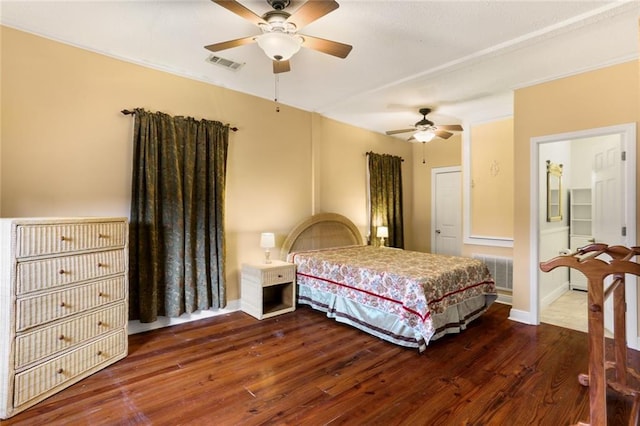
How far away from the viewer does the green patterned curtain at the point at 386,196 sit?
5.81 meters

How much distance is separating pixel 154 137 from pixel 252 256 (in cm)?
188

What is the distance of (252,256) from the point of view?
422 cm

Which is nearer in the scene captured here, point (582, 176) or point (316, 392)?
point (316, 392)

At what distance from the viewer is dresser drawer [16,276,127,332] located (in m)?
2.06

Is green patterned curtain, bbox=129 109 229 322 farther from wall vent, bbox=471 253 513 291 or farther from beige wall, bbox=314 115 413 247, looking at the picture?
wall vent, bbox=471 253 513 291

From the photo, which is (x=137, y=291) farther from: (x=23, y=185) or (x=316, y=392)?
(x=316, y=392)

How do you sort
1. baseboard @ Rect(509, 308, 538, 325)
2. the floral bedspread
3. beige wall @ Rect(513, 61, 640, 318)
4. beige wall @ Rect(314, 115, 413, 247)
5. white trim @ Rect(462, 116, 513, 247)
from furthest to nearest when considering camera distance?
beige wall @ Rect(314, 115, 413, 247)
white trim @ Rect(462, 116, 513, 247)
baseboard @ Rect(509, 308, 538, 325)
beige wall @ Rect(513, 61, 640, 318)
the floral bedspread

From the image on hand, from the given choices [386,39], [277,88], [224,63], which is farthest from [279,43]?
[277,88]

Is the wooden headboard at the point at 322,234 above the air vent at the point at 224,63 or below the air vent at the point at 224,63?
below

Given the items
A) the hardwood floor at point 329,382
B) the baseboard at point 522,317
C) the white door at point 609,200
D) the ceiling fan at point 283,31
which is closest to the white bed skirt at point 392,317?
the hardwood floor at point 329,382

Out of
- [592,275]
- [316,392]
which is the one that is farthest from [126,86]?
[592,275]

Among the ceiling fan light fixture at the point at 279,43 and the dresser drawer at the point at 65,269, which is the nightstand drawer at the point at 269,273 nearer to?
the dresser drawer at the point at 65,269

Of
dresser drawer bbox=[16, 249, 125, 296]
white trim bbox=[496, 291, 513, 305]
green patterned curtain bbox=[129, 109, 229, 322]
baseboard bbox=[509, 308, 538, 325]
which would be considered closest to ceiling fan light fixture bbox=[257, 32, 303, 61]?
green patterned curtain bbox=[129, 109, 229, 322]

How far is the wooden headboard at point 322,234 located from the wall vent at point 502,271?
6.79 feet
